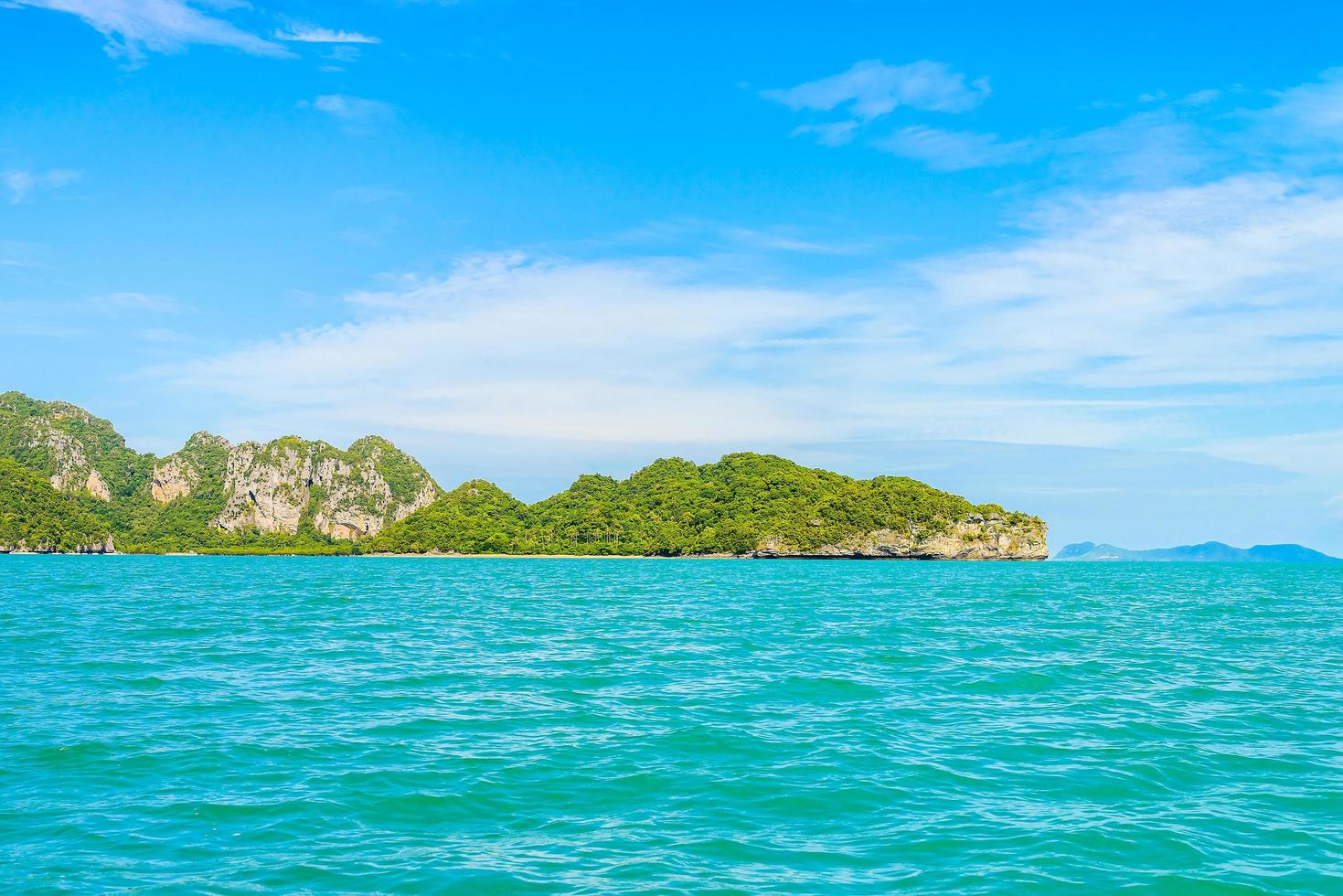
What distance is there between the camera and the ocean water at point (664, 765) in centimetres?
1245

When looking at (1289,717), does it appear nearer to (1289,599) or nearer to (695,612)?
(695,612)

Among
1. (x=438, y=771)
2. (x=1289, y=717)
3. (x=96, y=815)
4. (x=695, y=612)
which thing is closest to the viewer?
(x=96, y=815)

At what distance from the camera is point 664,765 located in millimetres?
17734

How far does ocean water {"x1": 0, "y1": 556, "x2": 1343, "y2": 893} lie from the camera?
1245cm

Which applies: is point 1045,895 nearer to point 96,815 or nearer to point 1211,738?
point 1211,738

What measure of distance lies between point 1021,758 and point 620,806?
8544 mm

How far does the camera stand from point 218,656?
32.3m

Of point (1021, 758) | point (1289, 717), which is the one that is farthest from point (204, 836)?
point (1289, 717)

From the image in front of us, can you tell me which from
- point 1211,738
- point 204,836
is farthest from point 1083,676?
point 204,836

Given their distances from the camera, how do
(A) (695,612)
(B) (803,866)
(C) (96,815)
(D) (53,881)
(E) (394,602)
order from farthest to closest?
(E) (394,602)
(A) (695,612)
(C) (96,815)
(B) (803,866)
(D) (53,881)

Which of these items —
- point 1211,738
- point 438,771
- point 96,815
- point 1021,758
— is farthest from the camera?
point 1211,738

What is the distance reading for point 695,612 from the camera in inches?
2227

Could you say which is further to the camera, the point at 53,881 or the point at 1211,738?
the point at 1211,738

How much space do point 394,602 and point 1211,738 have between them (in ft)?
177
